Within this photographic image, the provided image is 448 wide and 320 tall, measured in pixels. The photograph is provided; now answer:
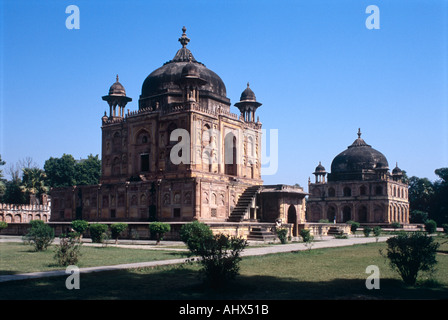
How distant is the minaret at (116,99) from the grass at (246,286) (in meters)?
28.7

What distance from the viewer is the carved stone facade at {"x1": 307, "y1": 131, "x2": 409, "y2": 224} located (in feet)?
209

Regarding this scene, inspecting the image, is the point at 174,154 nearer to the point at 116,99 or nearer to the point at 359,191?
the point at 116,99

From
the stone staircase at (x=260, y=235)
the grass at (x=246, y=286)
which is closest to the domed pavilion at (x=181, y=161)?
the stone staircase at (x=260, y=235)

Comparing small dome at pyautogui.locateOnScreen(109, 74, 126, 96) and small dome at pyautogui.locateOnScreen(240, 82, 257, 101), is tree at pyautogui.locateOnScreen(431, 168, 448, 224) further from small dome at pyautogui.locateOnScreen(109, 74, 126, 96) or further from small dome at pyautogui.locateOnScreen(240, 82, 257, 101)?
small dome at pyautogui.locateOnScreen(109, 74, 126, 96)

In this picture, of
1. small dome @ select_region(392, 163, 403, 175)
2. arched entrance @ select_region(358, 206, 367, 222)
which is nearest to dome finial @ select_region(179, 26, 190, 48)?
arched entrance @ select_region(358, 206, 367, 222)

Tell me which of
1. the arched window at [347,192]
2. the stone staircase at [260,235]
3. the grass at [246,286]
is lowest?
the stone staircase at [260,235]

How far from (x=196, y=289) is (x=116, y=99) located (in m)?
33.1

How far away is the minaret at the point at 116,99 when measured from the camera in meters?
41.1

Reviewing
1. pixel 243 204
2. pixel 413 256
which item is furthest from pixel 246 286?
pixel 243 204

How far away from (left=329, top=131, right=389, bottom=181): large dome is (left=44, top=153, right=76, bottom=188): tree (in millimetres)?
39230

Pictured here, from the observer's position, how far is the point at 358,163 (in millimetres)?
67312

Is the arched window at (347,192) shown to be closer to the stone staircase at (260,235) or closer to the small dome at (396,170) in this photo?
the small dome at (396,170)
